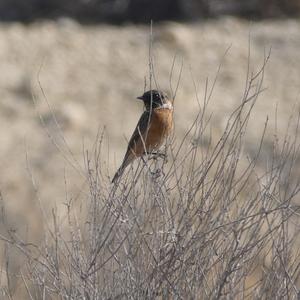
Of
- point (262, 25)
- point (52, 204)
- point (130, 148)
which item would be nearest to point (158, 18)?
point (262, 25)

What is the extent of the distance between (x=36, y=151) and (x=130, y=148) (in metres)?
9.47

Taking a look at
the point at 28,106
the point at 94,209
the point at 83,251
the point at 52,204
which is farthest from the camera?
the point at 28,106

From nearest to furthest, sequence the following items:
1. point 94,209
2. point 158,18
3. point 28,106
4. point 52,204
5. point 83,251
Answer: point 94,209 → point 83,251 → point 52,204 → point 28,106 → point 158,18

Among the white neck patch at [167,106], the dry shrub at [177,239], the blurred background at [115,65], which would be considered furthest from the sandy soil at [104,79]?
the dry shrub at [177,239]

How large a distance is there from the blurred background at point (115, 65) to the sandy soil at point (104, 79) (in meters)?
0.02

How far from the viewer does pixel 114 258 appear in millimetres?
7961

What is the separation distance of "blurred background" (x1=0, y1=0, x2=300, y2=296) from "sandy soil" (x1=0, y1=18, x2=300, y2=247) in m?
0.02

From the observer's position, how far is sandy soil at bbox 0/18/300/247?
18.4 meters

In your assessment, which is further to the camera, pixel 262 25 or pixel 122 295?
pixel 262 25

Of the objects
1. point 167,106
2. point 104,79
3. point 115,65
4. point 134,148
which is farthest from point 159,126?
point 115,65

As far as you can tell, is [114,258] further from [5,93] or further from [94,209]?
[5,93]

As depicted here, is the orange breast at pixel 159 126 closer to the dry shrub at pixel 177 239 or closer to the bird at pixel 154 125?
the bird at pixel 154 125

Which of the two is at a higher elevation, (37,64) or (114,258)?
(114,258)

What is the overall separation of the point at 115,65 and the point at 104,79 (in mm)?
515
